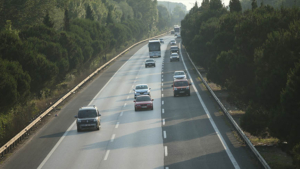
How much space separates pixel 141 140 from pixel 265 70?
8936 millimetres

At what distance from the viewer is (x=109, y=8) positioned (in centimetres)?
12494

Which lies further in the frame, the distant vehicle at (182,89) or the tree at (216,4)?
the tree at (216,4)

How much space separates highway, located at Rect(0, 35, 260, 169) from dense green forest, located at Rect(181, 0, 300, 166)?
7.31 feet

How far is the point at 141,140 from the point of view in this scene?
27516 mm

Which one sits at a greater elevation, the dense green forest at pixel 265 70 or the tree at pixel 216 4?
the tree at pixel 216 4

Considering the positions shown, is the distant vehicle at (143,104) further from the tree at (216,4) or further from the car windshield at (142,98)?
the tree at (216,4)

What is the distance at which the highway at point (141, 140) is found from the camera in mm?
22469

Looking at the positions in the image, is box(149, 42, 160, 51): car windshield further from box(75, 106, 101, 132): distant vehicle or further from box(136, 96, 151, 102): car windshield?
box(75, 106, 101, 132): distant vehicle

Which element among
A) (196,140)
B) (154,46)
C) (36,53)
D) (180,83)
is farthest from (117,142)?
(154,46)

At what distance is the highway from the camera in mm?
22469

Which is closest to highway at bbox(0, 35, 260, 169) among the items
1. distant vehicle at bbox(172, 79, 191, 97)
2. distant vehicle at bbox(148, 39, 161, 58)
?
distant vehicle at bbox(172, 79, 191, 97)

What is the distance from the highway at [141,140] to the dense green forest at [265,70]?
223 cm

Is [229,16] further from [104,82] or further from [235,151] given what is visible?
[235,151]

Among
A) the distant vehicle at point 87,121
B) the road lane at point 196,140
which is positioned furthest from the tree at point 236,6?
the distant vehicle at point 87,121
